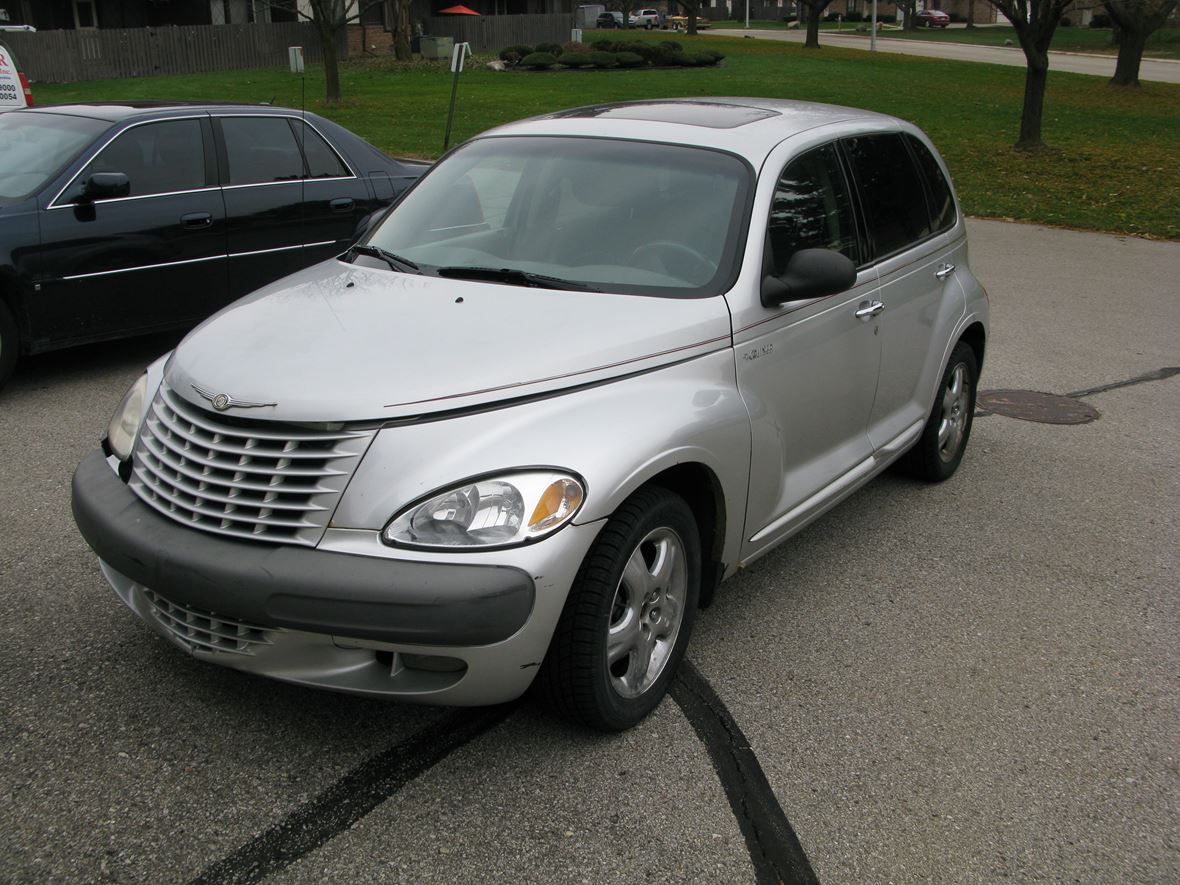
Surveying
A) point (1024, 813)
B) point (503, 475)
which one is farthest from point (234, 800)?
point (1024, 813)

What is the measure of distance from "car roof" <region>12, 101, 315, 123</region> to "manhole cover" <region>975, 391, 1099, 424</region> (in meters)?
5.21

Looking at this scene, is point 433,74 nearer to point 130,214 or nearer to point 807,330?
point 130,214

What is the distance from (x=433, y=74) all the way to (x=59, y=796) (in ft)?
120

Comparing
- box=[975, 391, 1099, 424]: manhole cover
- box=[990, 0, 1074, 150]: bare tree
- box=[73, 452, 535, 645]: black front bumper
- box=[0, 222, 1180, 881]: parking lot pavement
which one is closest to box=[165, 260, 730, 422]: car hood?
box=[73, 452, 535, 645]: black front bumper

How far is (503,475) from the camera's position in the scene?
3035mm

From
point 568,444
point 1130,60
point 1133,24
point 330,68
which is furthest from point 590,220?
point 1130,60

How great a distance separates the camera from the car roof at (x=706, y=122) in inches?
173

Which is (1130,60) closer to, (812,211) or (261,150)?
(261,150)

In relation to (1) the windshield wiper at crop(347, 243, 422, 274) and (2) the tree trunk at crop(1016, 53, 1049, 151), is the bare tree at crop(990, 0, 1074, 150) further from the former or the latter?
(1) the windshield wiper at crop(347, 243, 422, 274)

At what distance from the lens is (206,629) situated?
10.4 feet

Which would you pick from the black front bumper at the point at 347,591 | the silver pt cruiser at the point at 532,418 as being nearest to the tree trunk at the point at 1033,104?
the silver pt cruiser at the point at 532,418

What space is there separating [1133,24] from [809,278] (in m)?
34.0

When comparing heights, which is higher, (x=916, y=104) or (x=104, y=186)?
(x=104, y=186)

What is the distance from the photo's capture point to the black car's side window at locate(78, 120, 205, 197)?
718 centimetres
